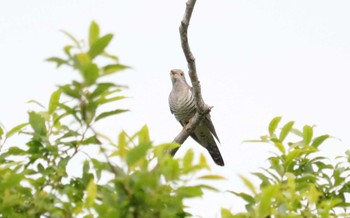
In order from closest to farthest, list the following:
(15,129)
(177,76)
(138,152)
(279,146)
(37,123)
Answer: (138,152), (37,123), (15,129), (279,146), (177,76)

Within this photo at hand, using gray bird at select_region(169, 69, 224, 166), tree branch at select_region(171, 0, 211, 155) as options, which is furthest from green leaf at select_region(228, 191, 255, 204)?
gray bird at select_region(169, 69, 224, 166)

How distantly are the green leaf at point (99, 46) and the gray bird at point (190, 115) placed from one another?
29.2ft

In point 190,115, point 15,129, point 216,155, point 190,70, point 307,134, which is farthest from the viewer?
point 216,155

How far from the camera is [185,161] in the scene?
7.63 ft

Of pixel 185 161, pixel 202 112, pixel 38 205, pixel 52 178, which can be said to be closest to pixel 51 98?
pixel 52 178

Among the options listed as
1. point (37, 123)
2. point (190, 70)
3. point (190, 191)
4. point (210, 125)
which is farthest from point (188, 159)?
point (210, 125)

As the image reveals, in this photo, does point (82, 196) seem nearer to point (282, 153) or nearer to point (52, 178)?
point (52, 178)

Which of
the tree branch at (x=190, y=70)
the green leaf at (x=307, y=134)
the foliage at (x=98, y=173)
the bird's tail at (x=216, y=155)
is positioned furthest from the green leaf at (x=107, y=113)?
the bird's tail at (x=216, y=155)

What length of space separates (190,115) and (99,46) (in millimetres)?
9279

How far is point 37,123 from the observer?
9.65 feet

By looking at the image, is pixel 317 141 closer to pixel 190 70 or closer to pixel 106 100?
pixel 106 100

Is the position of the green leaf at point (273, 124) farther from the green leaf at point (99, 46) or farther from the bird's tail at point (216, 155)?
the bird's tail at point (216, 155)

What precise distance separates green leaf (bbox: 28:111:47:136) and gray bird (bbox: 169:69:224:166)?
8373 mm

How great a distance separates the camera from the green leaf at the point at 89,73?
7.53 feet
